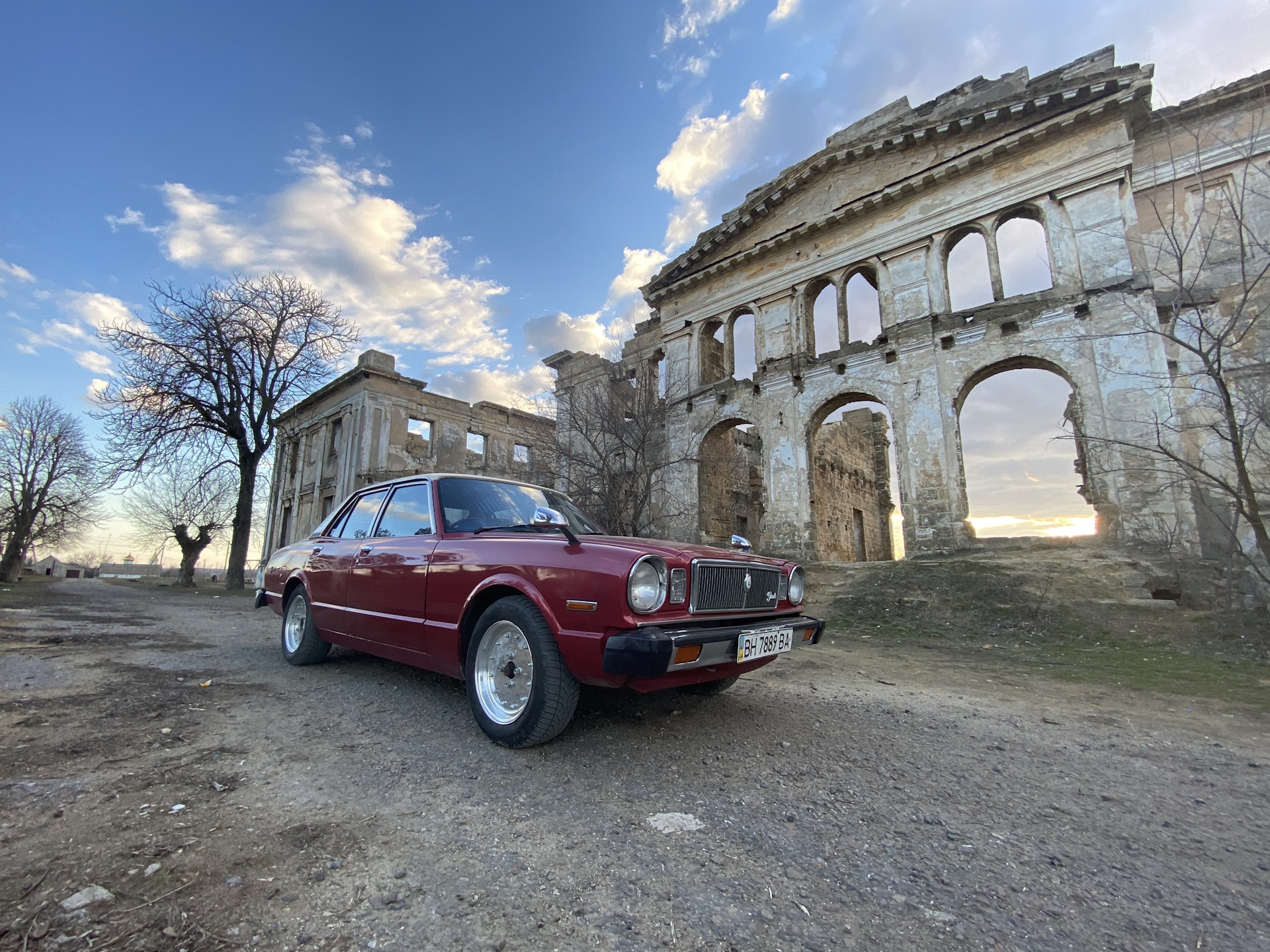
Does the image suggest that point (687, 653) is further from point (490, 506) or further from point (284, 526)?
point (284, 526)

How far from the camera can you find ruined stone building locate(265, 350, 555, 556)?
25062mm

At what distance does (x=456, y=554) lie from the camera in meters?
3.26

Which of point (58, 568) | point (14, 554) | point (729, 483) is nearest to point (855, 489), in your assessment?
point (729, 483)

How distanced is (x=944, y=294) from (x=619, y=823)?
1478cm

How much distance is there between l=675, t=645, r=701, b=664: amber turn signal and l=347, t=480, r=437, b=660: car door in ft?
5.67

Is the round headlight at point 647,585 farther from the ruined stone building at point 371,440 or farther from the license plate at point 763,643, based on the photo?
the ruined stone building at point 371,440

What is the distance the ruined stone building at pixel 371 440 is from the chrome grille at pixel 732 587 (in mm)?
18720

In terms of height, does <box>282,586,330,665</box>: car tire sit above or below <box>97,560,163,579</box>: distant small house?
above

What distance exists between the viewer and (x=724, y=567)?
2959mm

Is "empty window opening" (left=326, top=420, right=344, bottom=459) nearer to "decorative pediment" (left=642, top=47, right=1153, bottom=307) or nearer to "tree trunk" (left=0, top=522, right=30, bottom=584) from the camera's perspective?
"tree trunk" (left=0, top=522, right=30, bottom=584)

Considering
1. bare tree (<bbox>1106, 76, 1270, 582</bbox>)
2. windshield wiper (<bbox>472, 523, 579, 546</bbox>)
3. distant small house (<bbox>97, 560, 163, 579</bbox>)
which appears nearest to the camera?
windshield wiper (<bbox>472, 523, 579, 546</bbox>)

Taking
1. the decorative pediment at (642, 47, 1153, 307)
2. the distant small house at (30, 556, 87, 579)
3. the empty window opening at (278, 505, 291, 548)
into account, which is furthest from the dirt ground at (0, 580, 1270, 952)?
the distant small house at (30, 556, 87, 579)

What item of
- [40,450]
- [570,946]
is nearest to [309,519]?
[40,450]

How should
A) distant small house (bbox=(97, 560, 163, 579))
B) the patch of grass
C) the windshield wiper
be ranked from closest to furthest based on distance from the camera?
the windshield wiper → the patch of grass → distant small house (bbox=(97, 560, 163, 579))
